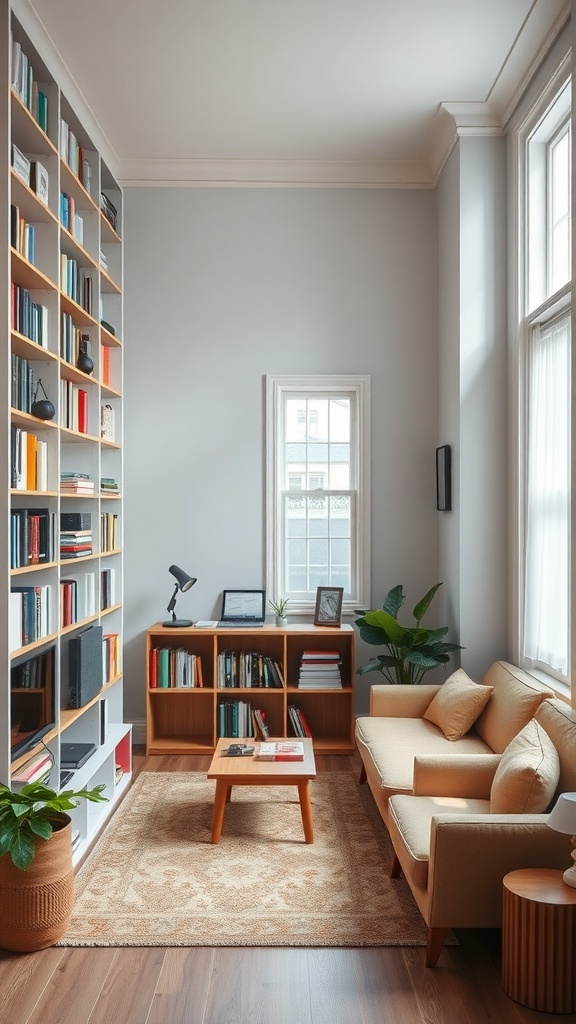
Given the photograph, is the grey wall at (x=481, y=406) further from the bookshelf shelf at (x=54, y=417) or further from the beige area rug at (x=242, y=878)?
the bookshelf shelf at (x=54, y=417)

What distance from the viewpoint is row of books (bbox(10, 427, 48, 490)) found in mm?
3068

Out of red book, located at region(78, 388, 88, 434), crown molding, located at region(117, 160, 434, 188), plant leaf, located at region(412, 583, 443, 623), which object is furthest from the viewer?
crown molding, located at region(117, 160, 434, 188)

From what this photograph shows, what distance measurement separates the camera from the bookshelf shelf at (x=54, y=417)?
118 inches

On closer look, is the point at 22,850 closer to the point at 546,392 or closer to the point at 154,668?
the point at 154,668

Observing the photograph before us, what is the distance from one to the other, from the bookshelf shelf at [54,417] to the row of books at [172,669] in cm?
27

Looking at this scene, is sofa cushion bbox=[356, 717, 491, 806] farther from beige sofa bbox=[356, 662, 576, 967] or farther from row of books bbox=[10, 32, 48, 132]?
row of books bbox=[10, 32, 48, 132]

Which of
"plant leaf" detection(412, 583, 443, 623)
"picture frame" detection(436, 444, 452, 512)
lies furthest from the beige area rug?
"picture frame" detection(436, 444, 452, 512)

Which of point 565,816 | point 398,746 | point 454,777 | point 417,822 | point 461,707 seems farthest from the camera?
point 461,707

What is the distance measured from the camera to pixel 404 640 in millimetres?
4562

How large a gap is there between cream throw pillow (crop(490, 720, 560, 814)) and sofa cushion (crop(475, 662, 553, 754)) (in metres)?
0.55

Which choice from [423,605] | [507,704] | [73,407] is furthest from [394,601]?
[73,407]

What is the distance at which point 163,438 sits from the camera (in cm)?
523

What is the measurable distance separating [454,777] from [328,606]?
2048mm

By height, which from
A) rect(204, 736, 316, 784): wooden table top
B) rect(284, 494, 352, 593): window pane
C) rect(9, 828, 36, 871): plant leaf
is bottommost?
rect(204, 736, 316, 784): wooden table top
